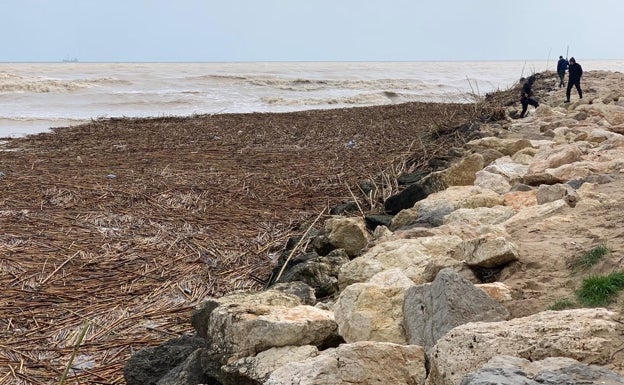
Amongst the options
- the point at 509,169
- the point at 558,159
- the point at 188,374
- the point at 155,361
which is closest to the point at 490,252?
the point at 188,374

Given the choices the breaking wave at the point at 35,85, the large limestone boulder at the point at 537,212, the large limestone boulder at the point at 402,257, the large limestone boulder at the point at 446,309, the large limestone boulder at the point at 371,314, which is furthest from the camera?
the breaking wave at the point at 35,85

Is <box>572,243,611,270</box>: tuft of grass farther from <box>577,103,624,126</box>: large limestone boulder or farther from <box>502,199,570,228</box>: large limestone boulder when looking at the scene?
<box>577,103,624,126</box>: large limestone boulder

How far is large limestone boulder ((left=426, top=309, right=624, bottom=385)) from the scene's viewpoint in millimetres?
2352

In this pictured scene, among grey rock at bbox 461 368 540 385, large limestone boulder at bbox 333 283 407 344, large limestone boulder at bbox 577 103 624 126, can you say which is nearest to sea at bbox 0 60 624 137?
large limestone boulder at bbox 577 103 624 126

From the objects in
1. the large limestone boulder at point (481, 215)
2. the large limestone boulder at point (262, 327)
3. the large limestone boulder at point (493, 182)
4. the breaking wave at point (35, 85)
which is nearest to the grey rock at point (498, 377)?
the large limestone boulder at point (262, 327)

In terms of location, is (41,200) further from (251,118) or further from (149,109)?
(149,109)

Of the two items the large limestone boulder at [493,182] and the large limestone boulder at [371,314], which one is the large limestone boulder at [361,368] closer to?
the large limestone boulder at [371,314]

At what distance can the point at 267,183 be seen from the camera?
9.27 m

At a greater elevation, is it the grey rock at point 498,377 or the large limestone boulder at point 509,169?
the grey rock at point 498,377

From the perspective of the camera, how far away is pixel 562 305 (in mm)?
3012

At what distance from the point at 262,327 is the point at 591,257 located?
6.18 ft

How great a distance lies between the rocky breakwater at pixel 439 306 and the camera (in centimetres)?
241

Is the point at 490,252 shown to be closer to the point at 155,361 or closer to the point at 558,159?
the point at 155,361

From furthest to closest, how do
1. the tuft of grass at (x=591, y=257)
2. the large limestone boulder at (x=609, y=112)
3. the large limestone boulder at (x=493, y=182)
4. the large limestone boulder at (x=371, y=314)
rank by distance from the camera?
1. the large limestone boulder at (x=609, y=112)
2. the large limestone boulder at (x=493, y=182)
3. the tuft of grass at (x=591, y=257)
4. the large limestone boulder at (x=371, y=314)
